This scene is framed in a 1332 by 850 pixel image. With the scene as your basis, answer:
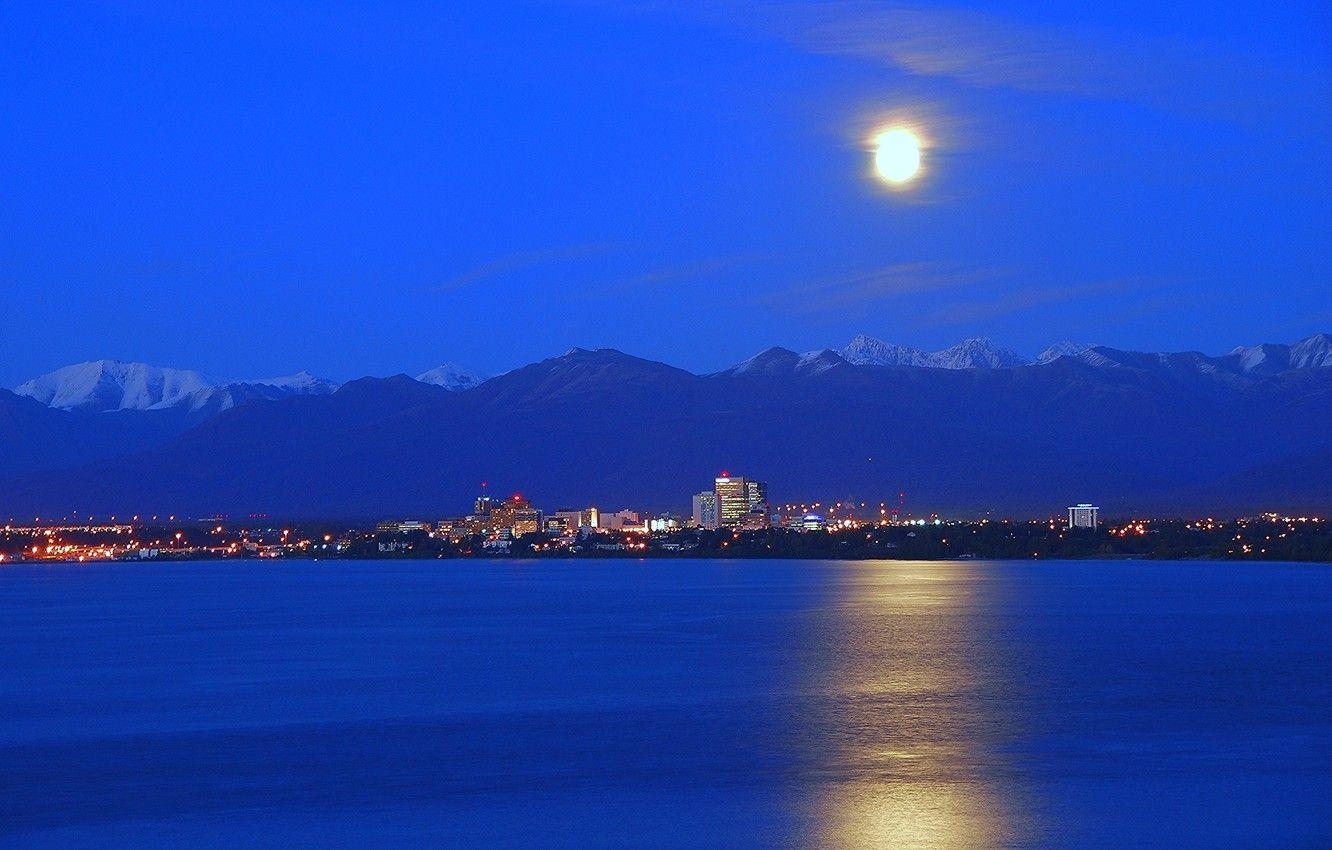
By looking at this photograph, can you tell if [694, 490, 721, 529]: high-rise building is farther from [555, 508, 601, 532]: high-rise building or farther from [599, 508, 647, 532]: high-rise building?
[555, 508, 601, 532]: high-rise building

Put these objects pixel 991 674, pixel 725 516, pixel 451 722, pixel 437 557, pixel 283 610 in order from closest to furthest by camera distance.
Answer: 1. pixel 451 722
2. pixel 991 674
3. pixel 283 610
4. pixel 437 557
5. pixel 725 516

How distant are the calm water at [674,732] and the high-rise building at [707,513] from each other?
4876 inches

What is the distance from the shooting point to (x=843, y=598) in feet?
218

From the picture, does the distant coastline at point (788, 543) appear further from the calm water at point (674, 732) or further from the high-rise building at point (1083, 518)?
the calm water at point (674, 732)

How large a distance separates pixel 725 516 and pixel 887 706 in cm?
14685

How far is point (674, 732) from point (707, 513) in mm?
154656

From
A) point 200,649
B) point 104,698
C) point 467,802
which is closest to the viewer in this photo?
point 467,802

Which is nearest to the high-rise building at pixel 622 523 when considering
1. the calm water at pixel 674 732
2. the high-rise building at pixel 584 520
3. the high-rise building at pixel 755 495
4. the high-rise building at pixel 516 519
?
the high-rise building at pixel 584 520

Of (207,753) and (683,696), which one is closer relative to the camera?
(207,753)

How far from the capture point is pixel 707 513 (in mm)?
180500

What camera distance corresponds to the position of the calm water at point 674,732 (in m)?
18.9

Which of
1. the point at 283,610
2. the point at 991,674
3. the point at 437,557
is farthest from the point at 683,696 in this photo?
the point at 437,557

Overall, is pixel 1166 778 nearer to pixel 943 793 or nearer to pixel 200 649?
pixel 943 793

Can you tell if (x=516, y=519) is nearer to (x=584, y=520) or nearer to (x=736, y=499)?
(x=584, y=520)
